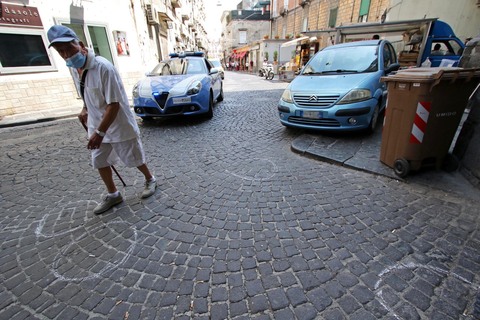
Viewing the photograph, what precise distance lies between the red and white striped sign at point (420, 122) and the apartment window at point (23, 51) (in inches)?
436

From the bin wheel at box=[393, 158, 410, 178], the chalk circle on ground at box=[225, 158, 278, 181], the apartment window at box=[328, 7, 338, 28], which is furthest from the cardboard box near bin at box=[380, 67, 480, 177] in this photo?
the apartment window at box=[328, 7, 338, 28]

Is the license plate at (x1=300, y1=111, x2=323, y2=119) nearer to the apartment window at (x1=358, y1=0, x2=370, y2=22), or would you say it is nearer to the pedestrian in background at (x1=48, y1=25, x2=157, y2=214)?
the pedestrian in background at (x1=48, y1=25, x2=157, y2=214)

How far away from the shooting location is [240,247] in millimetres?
2191

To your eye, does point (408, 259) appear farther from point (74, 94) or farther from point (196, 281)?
point (74, 94)

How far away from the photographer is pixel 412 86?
2.92 metres

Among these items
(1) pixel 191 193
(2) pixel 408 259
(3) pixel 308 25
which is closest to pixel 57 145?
(1) pixel 191 193

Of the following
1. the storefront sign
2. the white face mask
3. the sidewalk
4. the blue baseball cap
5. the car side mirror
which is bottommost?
the sidewalk

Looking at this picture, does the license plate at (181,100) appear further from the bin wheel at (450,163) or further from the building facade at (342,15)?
the building facade at (342,15)

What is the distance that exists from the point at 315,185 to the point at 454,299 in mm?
1734

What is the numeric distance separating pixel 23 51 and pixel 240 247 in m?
10.5

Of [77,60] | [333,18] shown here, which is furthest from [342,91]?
[333,18]

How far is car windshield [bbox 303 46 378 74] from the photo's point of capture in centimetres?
488

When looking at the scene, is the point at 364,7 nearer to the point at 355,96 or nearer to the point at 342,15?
the point at 342,15

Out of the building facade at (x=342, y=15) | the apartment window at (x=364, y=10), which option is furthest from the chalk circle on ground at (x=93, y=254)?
the apartment window at (x=364, y=10)
